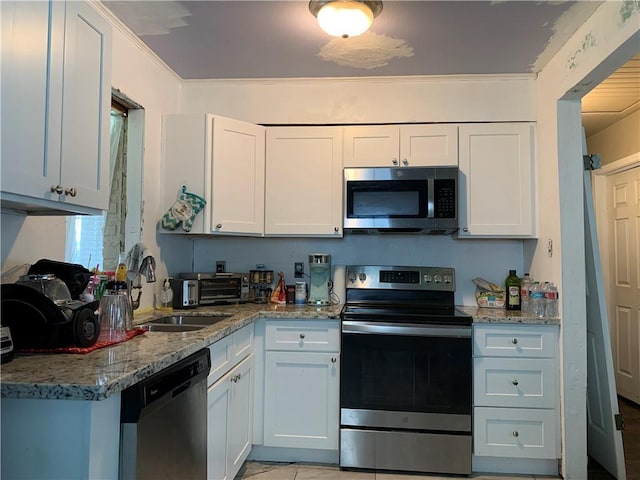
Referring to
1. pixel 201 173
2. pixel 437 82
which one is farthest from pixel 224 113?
pixel 437 82

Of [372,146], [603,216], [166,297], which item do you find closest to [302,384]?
[166,297]

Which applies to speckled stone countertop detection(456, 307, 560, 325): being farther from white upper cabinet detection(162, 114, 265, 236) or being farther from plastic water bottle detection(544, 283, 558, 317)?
white upper cabinet detection(162, 114, 265, 236)

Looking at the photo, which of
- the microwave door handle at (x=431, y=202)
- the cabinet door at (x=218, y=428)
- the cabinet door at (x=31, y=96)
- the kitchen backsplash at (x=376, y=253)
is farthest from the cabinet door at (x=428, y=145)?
the cabinet door at (x=31, y=96)

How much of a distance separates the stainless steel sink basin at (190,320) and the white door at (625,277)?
329 cm

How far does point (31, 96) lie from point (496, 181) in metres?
2.49

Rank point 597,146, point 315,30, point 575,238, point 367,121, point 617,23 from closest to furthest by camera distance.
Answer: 1. point 617,23
2. point 315,30
3. point 575,238
4. point 367,121
5. point 597,146

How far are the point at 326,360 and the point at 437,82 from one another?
1927 mm

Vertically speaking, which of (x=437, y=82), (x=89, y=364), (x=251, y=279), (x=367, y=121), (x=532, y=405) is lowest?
(x=532, y=405)

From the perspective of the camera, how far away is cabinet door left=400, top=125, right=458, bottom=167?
2.79 metres

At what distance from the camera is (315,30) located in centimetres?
223

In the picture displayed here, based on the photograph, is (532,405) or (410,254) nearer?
(532,405)

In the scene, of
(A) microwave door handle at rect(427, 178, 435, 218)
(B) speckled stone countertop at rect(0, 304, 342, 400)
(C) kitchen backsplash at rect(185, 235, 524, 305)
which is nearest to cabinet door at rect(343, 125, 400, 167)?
(A) microwave door handle at rect(427, 178, 435, 218)

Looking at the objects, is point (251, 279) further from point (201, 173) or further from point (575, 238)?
point (575, 238)

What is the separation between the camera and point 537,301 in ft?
8.38
